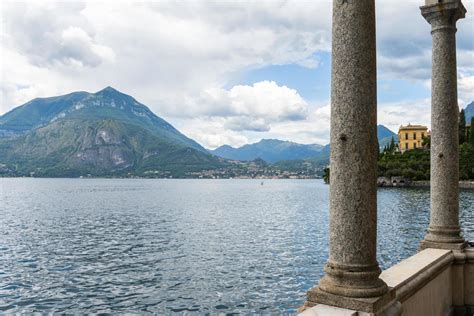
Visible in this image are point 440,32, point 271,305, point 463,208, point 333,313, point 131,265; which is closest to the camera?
point 333,313

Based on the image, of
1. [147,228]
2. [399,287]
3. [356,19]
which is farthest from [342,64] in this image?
[147,228]

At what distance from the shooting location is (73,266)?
26.8m

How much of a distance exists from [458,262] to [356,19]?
204 inches

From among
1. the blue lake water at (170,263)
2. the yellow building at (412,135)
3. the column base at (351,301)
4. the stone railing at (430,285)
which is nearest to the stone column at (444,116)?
the stone railing at (430,285)

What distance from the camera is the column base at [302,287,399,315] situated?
4406 millimetres

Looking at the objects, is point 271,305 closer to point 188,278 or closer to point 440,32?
point 188,278

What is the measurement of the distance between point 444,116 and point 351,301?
4522 mm

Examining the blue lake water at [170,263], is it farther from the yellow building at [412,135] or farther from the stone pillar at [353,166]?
the yellow building at [412,135]

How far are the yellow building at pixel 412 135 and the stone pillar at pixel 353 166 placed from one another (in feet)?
495

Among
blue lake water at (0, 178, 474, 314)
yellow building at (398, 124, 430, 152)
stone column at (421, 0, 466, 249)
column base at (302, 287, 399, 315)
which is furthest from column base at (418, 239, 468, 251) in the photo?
yellow building at (398, 124, 430, 152)

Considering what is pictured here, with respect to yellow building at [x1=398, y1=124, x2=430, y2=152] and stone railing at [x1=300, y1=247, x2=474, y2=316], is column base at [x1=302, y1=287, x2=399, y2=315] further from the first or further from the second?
yellow building at [x1=398, y1=124, x2=430, y2=152]

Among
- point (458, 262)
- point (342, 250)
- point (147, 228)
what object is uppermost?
point (342, 250)

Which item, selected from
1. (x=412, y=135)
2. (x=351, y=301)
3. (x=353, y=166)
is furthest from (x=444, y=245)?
(x=412, y=135)

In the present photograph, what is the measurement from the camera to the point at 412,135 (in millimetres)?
146750
